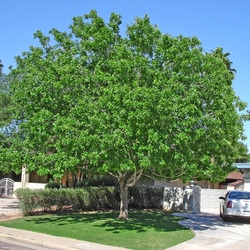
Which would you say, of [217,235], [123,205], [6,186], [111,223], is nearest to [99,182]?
[123,205]

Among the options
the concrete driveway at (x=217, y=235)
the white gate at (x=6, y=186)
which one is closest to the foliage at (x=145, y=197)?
the concrete driveway at (x=217, y=235)

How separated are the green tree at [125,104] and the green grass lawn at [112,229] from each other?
203 centimetres

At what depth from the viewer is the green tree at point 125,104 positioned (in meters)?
12.5

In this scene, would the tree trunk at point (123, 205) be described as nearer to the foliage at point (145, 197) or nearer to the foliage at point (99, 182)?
the foliage at point (145, 197)

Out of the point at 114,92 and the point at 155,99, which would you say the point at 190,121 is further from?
the point at 114,92

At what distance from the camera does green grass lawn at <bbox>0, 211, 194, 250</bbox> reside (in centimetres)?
1195

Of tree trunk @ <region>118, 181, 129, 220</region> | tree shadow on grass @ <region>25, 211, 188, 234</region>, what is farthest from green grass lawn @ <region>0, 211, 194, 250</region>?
tree trunk @ <region>118, 181, 129, 220</region>

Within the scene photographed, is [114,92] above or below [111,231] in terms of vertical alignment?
above

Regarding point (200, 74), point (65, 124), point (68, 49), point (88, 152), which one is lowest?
point (88, 152)

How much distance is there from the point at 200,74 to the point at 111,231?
21.0ft

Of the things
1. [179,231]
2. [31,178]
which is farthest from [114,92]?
[31,178]

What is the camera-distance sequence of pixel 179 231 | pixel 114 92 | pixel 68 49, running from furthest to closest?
1. pixel 68 49
2. pixel 179 231
3. pixel 114 92

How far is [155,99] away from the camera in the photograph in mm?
12422

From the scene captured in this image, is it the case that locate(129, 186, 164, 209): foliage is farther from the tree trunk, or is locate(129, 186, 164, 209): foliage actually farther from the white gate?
the white gate
